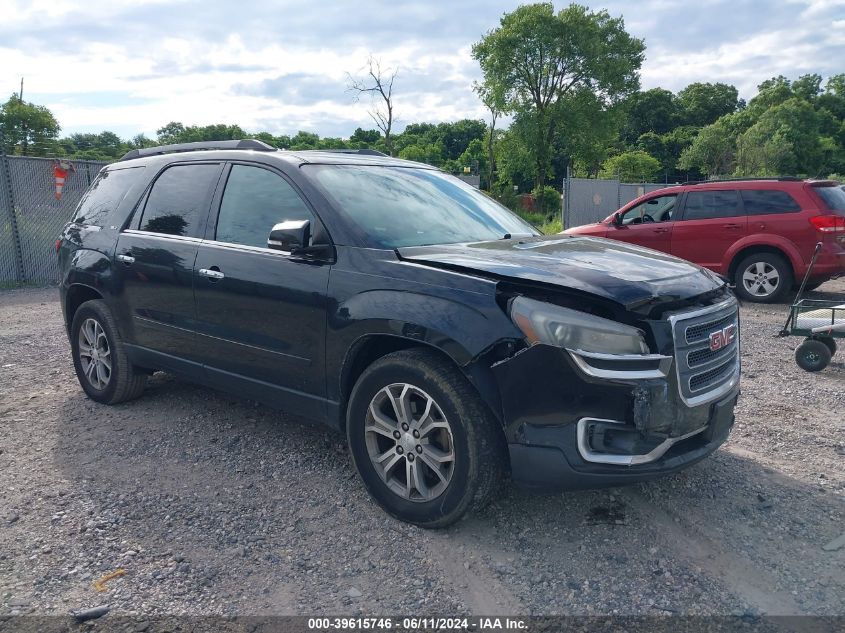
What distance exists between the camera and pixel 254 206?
4293 millimetres

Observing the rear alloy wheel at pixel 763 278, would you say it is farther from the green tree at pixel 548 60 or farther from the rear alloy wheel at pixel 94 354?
the green tree at pixel 548 60

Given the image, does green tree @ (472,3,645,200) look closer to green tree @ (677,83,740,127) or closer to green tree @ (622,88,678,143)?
green tree @ (622,88,678,143)

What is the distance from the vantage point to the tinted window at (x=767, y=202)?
33.7ft

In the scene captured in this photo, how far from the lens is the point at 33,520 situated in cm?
363

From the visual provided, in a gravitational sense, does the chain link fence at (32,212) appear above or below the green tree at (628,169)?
below

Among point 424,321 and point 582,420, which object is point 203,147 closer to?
point 424,321

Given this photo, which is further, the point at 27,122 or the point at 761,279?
the point at 27,122

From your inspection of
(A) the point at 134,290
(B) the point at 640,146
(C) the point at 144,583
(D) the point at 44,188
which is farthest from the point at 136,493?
(B) the point at 640,146

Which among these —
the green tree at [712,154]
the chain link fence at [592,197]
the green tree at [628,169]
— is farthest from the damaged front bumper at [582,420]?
the green tree at [712,154]

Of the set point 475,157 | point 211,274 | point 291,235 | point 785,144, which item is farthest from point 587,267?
point 475,157

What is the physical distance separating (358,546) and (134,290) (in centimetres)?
273

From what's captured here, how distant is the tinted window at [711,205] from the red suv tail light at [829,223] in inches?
44.4

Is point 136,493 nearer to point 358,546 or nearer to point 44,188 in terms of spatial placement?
point 358,546

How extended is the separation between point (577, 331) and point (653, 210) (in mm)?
9584
